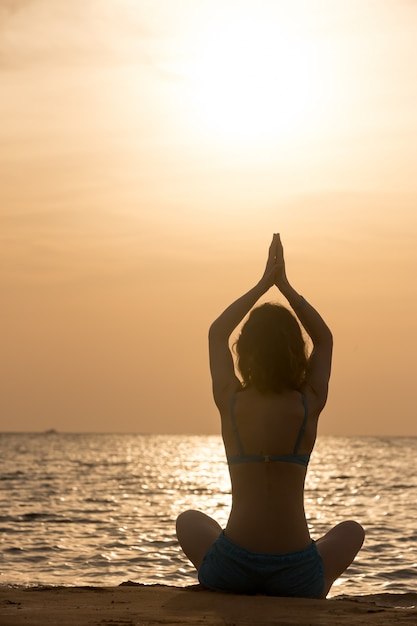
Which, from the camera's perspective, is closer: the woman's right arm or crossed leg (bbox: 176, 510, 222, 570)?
the woman's right arm

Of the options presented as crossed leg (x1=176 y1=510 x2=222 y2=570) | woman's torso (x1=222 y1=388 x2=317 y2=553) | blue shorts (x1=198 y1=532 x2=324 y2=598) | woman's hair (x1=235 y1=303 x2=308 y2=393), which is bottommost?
blue shorts (x1=198 y1=532 x2=324 y2=598)

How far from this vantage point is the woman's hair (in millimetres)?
5074

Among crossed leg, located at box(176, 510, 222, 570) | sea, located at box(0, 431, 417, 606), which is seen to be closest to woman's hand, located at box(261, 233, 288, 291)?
crossed leg, located at box(176, 510, 222, 570)

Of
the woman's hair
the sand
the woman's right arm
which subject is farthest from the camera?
the woman's right arm

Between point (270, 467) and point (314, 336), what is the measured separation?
0.78m

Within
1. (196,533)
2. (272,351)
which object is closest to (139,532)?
(196,533)

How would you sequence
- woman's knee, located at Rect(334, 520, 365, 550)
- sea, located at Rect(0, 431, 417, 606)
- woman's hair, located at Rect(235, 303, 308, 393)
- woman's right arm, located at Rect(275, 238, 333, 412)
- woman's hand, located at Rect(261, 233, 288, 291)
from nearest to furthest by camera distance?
woman's hair, located at Rect(235, 303, 308, 393), woman's right arm, located at Rect(275, 238, 333, 412), woman's knee, located at Rect(334, 520, 365, 550), woman's hand, located at Rect(261, 233, 288, 291), sea, located at Rect(0, 431, 417, 606)

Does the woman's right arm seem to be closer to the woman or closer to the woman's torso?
the woman

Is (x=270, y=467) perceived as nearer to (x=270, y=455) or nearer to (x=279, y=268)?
(x=270, y=455)

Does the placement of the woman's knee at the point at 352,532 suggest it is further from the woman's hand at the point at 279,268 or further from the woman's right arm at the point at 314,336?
the woman's hand at the point at 279,268

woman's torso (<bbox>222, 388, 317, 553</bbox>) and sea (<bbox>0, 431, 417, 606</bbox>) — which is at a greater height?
woman's torso (<bbox>222, 388, 317, 553</bbox>)

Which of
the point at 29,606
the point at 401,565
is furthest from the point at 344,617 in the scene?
the point at 401,565

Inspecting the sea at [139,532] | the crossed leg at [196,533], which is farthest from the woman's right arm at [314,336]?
the sea at [139,532]

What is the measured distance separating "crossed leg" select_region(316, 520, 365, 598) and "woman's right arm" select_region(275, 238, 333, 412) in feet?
2.34
